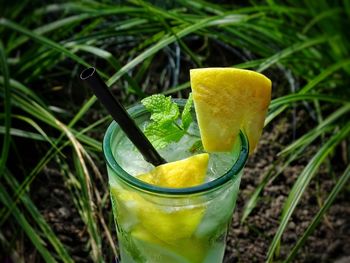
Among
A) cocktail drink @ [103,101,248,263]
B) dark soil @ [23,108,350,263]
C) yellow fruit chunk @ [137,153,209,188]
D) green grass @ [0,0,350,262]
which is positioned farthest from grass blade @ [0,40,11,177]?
yellow fruit chunk @ [137,153,209,188]

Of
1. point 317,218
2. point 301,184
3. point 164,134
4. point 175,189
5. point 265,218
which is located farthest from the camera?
point 265,218

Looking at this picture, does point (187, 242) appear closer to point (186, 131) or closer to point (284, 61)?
point (186, 131)

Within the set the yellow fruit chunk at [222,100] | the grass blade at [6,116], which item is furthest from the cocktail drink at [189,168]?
the grass blade at [6,116]

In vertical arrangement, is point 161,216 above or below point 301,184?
above

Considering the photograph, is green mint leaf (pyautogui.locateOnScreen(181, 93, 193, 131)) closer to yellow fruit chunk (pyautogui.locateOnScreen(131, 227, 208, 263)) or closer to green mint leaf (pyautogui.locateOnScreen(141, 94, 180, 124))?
green mint leaf (pyautogui.locateOnScreen(141, 94, 180, 124))

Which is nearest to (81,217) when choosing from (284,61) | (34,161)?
(34,161)

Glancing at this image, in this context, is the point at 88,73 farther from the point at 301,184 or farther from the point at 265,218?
the point at 265,218

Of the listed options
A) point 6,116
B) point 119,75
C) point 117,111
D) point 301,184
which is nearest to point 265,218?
point 301,184
